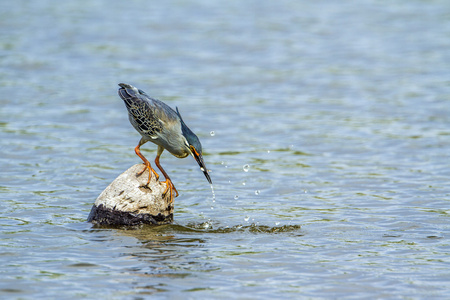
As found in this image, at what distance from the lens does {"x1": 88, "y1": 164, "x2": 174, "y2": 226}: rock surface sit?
8.53 metres

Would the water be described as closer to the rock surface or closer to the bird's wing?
the rock surface

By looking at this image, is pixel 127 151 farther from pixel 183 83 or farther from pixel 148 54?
pixel 148 54

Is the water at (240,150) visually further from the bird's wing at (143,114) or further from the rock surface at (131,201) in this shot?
the bird's wing at (143,114)

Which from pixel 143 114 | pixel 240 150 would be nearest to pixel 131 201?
pixel 143 114

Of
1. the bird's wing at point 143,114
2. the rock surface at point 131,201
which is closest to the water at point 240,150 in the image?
the rock surface at point 131,201

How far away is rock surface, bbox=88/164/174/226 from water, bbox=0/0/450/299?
234 millimetres

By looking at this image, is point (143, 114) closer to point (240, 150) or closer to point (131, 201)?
point (131, 201)

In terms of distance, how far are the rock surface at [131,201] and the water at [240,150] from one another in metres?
0.23

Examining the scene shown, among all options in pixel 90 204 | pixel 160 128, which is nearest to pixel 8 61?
pixel 90 204

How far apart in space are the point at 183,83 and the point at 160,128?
9158 mm

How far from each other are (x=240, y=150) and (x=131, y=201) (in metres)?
4.49

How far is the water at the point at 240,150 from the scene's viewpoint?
7.34 metres

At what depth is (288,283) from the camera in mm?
Answer: 7055

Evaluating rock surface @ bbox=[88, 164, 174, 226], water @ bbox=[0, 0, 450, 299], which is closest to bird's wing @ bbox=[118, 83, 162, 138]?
rock surface @ bbox=[88, 164, 174, 226]
